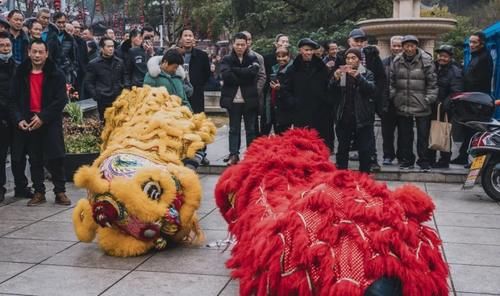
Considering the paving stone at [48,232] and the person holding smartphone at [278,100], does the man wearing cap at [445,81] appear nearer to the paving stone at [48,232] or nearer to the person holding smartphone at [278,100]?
the person holding smartphone at [278,100]

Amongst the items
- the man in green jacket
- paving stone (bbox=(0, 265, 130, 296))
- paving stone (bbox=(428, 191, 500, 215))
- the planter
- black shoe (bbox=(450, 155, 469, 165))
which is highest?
the man in green jacket

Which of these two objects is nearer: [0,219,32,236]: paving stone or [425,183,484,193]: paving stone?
[0,219,32,236]: paving stone

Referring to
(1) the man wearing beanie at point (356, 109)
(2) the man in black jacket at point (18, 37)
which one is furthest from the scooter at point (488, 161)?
(2) the man in black jacket at point (18, 37)

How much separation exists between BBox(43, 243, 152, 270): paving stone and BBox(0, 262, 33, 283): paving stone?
0.61 feet

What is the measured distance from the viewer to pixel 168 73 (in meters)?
7.99

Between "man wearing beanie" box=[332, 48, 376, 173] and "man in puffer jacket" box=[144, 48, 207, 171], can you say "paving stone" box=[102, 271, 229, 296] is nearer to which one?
"man in puffer jacket" box=[144, 48, 207, 171]

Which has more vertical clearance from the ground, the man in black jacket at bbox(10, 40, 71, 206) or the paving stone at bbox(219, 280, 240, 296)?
the man in black jacket at bbox(10, 40, 71, 206)

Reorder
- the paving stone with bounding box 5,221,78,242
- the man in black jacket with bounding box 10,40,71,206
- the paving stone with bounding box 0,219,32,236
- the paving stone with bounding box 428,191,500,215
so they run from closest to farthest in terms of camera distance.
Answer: the paving stone with bounding box 5,221,78,242, the paving stone with bounding box 0,219,32,236, the paving stone with bounding box 428,191,500,215, the man in black jacket with bounding box 10,40,71,206

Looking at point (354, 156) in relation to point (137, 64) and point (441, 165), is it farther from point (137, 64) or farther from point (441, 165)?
point (137, 64)

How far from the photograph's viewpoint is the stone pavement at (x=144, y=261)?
15.4 feet

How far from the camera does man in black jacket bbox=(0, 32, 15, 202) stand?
7652 millimetres

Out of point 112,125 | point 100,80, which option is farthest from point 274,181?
point 100,80

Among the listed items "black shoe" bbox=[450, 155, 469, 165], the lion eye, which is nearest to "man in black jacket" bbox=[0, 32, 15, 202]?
the lion eye

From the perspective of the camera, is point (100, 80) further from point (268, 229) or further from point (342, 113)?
point (268, 229)
